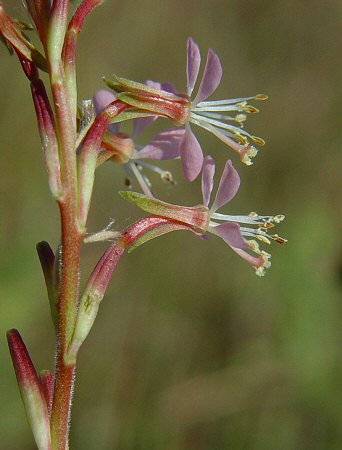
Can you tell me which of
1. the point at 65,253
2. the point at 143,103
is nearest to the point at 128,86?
the point at 143,103

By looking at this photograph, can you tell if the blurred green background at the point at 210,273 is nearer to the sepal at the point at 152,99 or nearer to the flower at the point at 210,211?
the flower at the point at 210,211

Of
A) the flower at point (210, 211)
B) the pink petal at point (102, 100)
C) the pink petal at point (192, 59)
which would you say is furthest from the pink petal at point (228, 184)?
the pink petal at point (102, 100)

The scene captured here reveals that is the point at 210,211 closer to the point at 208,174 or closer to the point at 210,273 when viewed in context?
the point at 208,174

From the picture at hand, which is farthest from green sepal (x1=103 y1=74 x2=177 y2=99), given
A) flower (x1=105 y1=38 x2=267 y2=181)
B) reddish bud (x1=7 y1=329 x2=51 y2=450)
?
→ reddish bud (x1=7 y1=329 x2=51 y2=450)

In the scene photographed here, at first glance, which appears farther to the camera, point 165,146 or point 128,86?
point 165,146

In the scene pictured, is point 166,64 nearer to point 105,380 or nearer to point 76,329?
point 105,380

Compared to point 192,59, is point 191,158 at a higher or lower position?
lower
